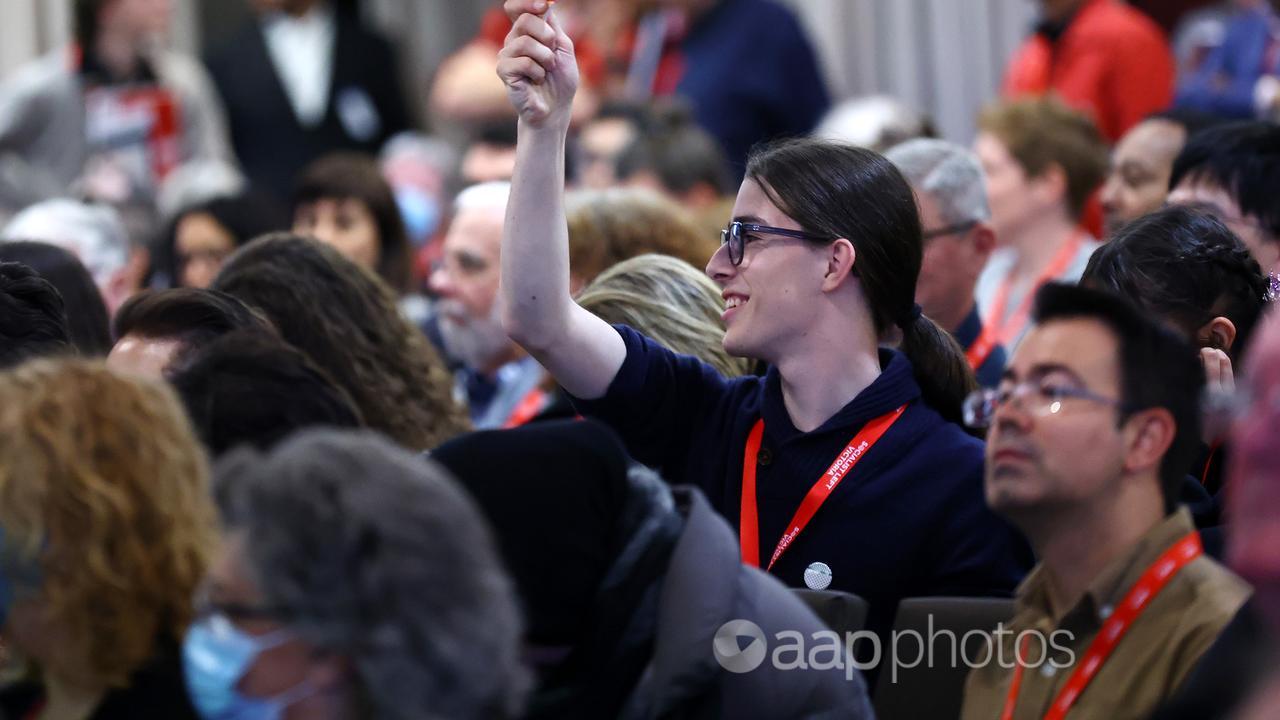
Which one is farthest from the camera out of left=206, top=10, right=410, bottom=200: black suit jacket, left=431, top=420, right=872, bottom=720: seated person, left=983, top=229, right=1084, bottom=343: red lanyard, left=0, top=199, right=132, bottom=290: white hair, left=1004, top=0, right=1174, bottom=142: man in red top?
left=206, top=10, right=410, bottom=200: black suit jacket

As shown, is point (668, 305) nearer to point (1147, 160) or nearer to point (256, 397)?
point (256, 397)

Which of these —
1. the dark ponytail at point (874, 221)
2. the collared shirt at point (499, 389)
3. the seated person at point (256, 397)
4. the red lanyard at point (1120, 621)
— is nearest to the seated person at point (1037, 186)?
the collared shirt at point (499, 389)

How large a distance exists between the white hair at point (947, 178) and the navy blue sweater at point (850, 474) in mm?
1572

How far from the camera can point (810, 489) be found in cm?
350

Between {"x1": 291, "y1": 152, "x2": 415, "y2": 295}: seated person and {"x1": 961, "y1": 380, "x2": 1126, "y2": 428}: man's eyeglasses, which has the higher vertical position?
{"x1": 961, "y1": 380, "x2": 1126, "y2": 428}: man's eyeglasses

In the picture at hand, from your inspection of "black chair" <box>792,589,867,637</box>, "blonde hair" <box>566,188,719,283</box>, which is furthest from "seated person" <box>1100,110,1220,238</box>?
"black chair" <box>792,589,867,637</box>

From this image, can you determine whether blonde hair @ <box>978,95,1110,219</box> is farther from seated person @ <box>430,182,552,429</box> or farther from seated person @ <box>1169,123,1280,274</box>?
seated person @ <box>430,182,552,429</box>

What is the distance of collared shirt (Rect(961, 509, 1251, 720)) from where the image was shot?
8.68 ft

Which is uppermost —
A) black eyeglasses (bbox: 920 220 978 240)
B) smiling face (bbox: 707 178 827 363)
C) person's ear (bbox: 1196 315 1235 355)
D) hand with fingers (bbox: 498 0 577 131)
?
hand with fingers (bbox: 498 0 577 131)

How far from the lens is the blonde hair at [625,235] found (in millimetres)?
5113

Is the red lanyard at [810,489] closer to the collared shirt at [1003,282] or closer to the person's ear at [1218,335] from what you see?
the person's ear at [1218,335]

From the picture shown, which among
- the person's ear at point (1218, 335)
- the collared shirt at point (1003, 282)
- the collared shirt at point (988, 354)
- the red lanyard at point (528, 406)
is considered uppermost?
the person's ear at point (1218, 335)

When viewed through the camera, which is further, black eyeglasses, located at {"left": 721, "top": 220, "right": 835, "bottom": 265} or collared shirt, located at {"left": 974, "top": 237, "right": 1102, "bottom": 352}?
collared shirt, located at {"left": 974, "top": 237, "right": 1102, "bottom": 352}

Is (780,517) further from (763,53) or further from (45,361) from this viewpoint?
(763,53)
